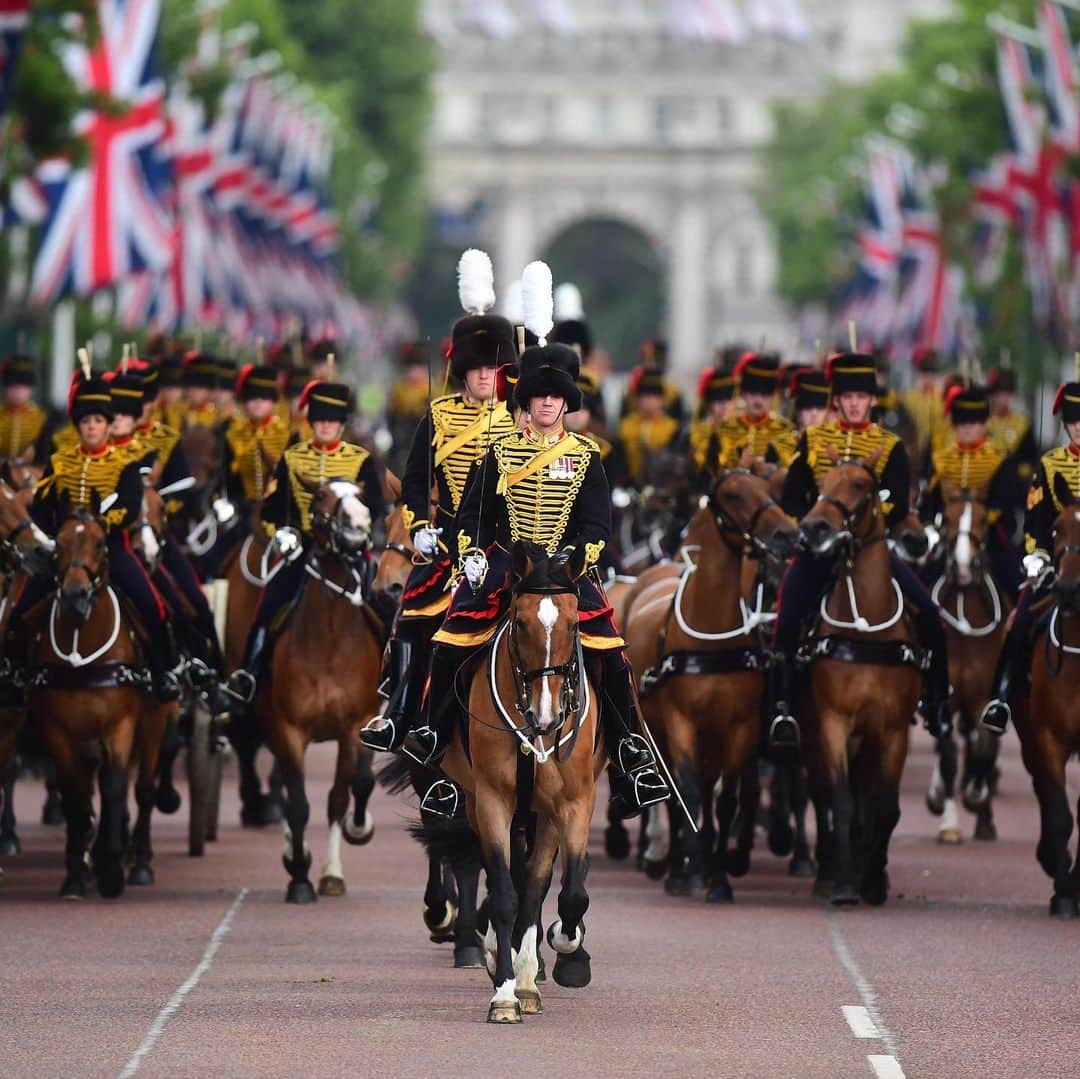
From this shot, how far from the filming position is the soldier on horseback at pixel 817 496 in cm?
1867

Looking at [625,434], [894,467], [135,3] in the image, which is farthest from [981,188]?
[894,467]

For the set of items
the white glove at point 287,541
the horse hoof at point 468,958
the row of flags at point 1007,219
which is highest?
the row of flags at point 1007,219

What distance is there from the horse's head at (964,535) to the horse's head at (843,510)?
3625 mm

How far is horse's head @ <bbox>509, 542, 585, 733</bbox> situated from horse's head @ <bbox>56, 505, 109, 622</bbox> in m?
4.51

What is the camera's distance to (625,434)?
27.6m

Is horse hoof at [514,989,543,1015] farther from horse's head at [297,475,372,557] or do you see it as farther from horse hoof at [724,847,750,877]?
horse hoof at [724,847,750,877]

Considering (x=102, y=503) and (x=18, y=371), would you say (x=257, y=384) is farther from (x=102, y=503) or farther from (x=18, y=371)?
(x=102, y=503)

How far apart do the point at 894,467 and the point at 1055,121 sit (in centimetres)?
2825

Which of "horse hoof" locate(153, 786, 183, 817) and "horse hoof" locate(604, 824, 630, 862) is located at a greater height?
"horse hoof" locate(153, 786, 183, 817)

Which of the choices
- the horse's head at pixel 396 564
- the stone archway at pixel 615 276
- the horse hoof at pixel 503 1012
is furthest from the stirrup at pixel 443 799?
the stone archway at pixel 615 276

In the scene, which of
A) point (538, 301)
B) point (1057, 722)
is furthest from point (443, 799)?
point (1057, 722)

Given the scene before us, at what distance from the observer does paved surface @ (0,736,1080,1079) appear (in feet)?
42.7

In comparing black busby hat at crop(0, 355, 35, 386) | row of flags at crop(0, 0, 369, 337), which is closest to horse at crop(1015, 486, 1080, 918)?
black busby hat at crop(0, 355, 35, 386)

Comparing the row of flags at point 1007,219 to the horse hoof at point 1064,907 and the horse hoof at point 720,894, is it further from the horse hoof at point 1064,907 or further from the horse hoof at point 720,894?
the horse hoof at point 1064,907
